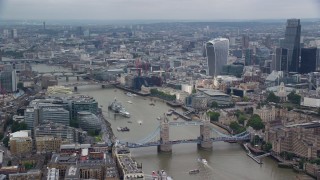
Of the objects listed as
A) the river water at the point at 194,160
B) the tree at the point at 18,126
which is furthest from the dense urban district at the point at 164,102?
the river water at the point at 194,160

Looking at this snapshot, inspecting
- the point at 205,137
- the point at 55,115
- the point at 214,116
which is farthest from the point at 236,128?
the point at 55,115

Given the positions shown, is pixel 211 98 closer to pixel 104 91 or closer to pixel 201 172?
pixel 104 91

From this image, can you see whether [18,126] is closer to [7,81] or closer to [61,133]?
[61,133]

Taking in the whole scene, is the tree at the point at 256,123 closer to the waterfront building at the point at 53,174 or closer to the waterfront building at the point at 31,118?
the waterfront building at the point at 31,118

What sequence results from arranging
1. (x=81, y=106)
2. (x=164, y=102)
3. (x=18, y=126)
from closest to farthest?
(x=18, y=126) < (x=81, y=106) < (x=164, y=102)

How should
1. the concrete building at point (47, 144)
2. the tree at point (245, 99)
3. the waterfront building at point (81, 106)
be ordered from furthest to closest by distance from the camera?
1. the tree at point (245, 99)
2. the waterfront building at point (81, 106)
3. the concrete building at point (47, 144)

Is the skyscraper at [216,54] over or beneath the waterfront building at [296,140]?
over

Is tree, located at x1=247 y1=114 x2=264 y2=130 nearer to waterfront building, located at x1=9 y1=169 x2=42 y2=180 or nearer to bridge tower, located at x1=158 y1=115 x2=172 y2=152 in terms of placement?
bridge tower, located at x1=158 y1=115 x2=172 y2=152
